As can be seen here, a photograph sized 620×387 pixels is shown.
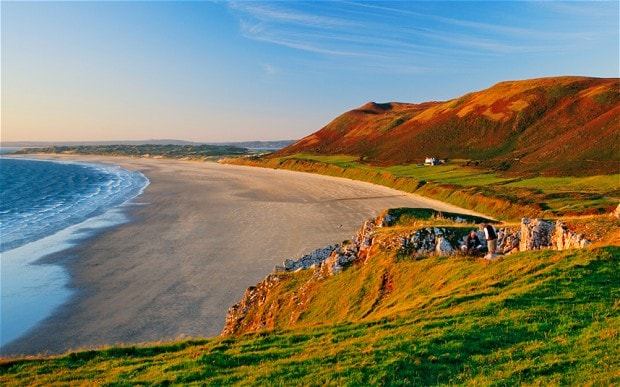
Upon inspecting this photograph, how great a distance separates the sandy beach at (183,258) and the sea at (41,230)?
1.56 m

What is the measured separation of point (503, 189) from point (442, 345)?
63681 millimetres

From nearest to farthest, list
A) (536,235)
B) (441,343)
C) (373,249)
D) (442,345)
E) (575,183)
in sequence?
1. (442,345)
2. (441,343)
3. (536,235)
4. (373,249)
5. (575,183)

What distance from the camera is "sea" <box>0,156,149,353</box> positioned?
31359 millimetres

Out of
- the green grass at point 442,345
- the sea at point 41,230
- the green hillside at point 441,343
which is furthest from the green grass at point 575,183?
the sea at point 41,230

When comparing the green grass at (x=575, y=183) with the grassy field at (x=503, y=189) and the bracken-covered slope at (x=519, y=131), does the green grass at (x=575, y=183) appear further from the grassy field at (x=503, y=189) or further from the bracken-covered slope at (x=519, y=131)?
the bracken-covered slope at (x=519, y=131)

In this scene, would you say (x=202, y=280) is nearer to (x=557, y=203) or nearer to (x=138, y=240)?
(x=138, y=240)

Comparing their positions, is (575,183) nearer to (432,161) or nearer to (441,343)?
(432,161)

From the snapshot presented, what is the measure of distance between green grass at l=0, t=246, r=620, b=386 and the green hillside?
4 cm

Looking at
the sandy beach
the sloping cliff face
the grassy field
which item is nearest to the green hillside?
the sloping cliff face

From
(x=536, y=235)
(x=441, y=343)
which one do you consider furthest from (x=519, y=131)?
(x=441, y=343)


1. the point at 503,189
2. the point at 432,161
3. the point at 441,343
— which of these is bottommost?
the point at 441,343

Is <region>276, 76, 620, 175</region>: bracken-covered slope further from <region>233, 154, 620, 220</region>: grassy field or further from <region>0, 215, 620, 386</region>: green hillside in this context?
<region>0, 215, 620, 386</region>: green hillside

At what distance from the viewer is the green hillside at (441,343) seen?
10.8 meters

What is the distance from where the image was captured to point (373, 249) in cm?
2216
